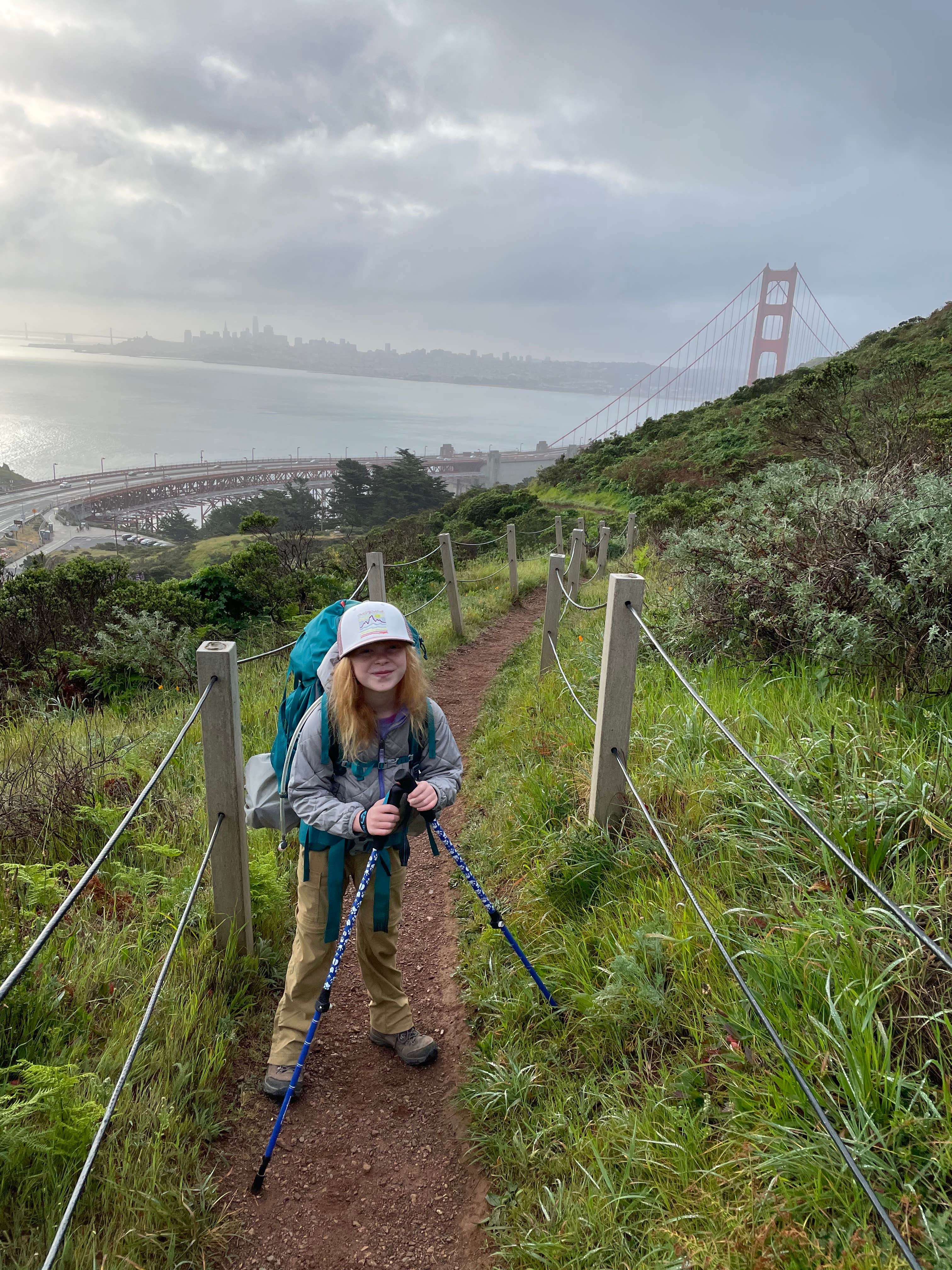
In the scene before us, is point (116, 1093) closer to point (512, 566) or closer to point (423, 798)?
point (423, 798)

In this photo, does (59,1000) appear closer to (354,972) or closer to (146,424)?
(354,972)

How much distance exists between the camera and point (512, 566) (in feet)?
36.0

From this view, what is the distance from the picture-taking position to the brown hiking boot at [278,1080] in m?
2.43

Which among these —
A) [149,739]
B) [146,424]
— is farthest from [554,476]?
[146,424]

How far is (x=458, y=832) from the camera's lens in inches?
169

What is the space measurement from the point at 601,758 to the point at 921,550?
6.33 feet

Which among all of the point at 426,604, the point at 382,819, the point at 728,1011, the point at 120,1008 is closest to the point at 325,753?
the point at 382,819

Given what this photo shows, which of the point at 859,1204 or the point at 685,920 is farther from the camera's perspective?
the point at 685,920

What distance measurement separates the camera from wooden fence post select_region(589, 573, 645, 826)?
110 inches

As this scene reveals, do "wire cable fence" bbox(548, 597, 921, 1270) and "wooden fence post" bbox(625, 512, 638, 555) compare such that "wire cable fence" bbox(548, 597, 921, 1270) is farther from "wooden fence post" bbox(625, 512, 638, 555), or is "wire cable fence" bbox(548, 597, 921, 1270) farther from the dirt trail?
"wooden fence post" bbox(625, 512, 638, 555)

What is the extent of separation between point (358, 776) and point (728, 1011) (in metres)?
1.33

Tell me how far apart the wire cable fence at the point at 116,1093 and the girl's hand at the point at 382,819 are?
665 mm

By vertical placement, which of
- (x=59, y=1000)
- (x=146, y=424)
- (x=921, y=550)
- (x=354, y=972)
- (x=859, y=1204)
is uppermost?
(x=146, y=424)

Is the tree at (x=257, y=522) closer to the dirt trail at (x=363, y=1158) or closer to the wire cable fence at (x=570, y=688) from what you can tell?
the wire cable fence at (x=570, y=688)
